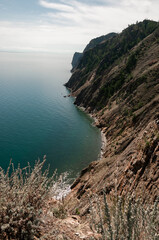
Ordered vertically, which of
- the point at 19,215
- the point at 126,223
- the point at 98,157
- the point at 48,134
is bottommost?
the point at 98,157

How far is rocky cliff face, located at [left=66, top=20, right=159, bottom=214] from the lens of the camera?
16.6 m

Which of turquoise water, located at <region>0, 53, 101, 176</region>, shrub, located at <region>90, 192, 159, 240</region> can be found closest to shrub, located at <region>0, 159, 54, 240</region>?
shrub, located at <region>90, 192, 159, 240</region>

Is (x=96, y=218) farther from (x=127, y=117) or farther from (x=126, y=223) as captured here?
(x=127, y=117)

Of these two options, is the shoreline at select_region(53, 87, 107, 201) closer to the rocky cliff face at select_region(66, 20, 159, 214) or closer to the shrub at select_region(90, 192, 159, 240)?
the rocky cliff face at select_region(66, 20, 159, 214)

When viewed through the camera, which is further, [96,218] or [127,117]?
[127,117]

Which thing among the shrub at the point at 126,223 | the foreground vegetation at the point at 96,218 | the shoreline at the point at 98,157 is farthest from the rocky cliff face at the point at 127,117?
the shrub at the point at 126,223

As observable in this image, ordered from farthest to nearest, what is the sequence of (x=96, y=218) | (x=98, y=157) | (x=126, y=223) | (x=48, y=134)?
1. (x=48, y=134)
2. (x=98, y=157)
3. (x=96, y=218)
4. (x=126, y=223)

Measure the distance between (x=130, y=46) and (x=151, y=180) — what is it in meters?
85.3

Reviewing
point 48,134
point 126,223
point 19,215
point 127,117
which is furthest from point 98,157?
point 126,223

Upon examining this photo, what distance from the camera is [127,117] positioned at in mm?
45688

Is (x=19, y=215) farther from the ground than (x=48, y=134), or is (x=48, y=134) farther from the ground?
(x=19, y=215)

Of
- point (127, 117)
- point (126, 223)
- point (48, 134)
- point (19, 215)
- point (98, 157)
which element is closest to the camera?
point (126, 223)

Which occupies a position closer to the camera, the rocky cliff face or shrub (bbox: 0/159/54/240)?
shrub (bbox: 0/159/54/240)

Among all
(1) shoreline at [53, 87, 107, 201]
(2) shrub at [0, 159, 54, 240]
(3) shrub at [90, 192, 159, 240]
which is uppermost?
(3) shrub at [90, 192, 159, 240]
